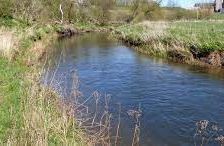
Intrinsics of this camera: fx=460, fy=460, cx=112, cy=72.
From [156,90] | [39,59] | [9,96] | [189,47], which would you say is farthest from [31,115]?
[189,47]

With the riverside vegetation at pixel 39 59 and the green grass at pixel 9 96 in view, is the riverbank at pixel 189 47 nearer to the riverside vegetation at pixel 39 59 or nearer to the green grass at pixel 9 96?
the riverside vegetation at pixel 39 59

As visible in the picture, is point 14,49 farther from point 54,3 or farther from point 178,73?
point 54,3

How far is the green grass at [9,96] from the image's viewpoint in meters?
8.36

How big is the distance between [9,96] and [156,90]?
271 inches

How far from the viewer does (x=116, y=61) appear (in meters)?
25.7

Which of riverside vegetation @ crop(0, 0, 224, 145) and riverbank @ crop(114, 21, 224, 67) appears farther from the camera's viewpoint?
riverbank @ crop(114, 21, 224, 67)

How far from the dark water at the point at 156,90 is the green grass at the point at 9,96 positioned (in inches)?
42.1

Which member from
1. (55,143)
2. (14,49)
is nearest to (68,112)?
(55,143)

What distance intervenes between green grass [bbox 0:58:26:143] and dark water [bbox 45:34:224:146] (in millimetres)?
1069

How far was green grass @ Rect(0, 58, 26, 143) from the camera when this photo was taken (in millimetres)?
8360

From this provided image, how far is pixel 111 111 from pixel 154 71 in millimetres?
8719

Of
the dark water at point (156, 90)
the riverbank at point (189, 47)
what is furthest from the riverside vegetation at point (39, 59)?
the dark water at point (156, 90)

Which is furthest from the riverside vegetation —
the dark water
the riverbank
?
the dark water

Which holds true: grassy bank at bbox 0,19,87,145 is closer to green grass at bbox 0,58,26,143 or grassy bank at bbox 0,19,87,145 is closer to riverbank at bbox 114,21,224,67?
green grass at bbox 0,58,26,143
